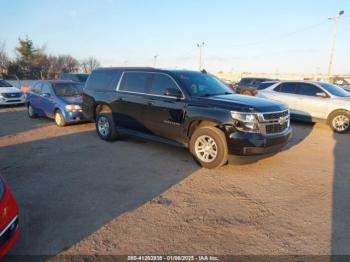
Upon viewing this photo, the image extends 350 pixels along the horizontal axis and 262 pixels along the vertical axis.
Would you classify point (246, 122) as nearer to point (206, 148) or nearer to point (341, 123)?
point (206, 148)

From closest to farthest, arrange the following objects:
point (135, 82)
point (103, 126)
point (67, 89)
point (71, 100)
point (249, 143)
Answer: point (249, 143)
point (135, 82)
point (103, 126)
point (71, 100)
point (67, 89)

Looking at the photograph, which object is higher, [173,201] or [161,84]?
[161,84]

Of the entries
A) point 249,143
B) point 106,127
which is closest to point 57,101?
point 106,127

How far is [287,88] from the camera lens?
1162cm

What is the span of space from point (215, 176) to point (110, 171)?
198cm

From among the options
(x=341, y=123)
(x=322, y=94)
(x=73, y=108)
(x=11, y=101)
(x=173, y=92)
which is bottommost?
(x=11, y=101)

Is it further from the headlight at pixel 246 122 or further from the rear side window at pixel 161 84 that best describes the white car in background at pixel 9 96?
the headlight at pixel 246 122

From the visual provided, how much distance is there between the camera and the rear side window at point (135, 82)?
→ 7082 mm

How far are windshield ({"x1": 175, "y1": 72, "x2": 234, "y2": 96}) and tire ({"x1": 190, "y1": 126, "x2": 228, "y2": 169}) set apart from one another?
931 mm

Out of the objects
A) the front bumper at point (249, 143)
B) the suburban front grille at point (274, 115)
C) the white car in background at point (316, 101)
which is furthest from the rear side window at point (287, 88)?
the front bumper at point (249, 143)

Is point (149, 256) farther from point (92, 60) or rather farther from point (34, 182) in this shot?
point (92, 60)

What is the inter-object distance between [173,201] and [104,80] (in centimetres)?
491

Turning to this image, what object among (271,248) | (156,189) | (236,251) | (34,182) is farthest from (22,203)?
(271,248)

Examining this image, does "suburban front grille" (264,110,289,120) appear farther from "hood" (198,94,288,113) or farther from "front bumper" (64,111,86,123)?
"front bumper" (64,111,86,123)
